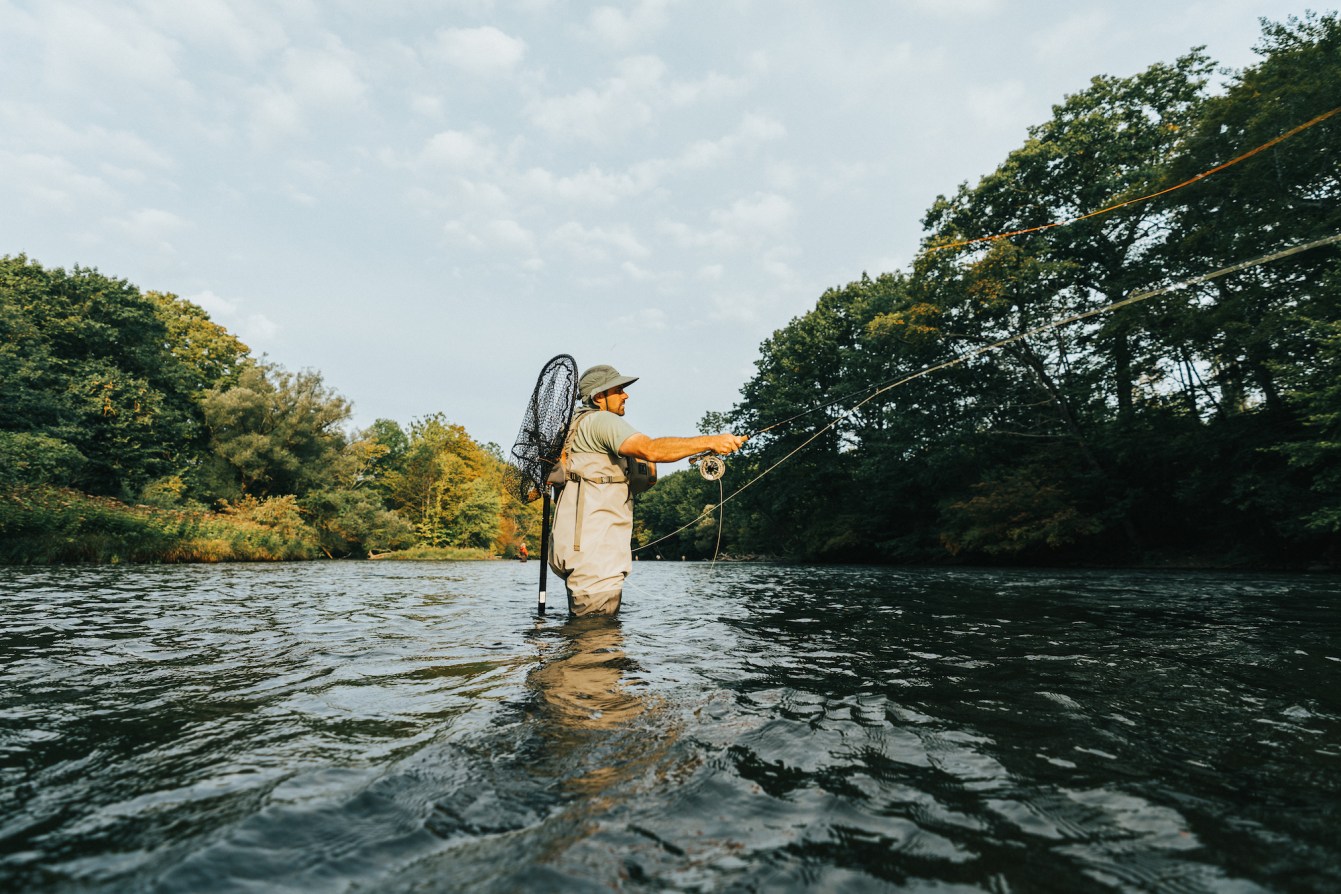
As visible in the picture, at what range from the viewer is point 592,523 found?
20.1 feet

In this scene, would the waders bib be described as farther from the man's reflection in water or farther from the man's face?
the man's reflection in water

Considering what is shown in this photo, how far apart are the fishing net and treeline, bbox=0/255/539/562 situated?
60.0 ft

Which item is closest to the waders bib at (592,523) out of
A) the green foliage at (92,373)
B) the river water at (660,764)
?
the river water at (660,764)

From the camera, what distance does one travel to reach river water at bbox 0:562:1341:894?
1.79 m

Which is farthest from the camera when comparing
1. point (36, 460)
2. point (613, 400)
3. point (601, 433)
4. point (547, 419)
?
point (36, 460)

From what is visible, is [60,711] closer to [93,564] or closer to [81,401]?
[93,564]

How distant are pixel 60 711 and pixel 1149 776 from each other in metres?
4.98

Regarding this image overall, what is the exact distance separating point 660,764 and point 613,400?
14.5 ft

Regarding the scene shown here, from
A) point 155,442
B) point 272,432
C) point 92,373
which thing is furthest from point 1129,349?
point 92,373

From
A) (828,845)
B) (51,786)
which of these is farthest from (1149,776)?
(51,786)

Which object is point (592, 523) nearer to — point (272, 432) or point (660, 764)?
point (660, 764)

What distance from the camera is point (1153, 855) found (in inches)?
73.4

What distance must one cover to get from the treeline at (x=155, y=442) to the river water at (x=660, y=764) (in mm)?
18946

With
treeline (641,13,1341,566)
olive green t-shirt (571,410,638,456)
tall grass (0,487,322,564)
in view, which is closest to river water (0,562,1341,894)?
olive green t-shirt (571,410,638,456)
